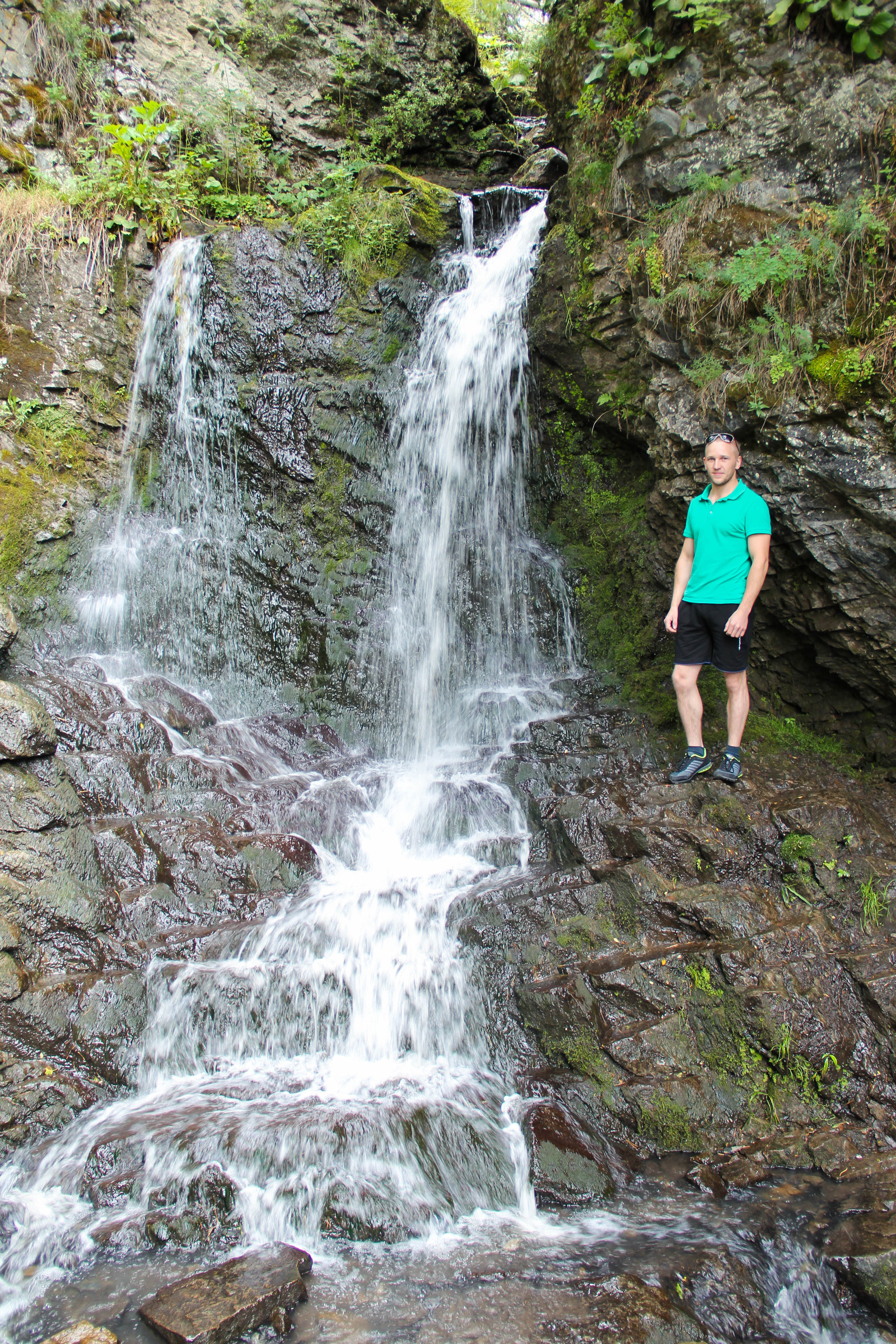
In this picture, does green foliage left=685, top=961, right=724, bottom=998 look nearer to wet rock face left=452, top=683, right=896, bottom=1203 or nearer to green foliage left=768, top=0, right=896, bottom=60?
wet rock face left=452, top=683, right=896, bottom=1203

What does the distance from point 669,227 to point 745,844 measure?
15.0 feet

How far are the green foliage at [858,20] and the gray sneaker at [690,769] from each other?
4.67 metres

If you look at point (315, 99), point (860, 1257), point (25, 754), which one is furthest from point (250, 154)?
point (860, 1257)

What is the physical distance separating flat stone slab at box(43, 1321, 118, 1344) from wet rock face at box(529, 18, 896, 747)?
5.45 m

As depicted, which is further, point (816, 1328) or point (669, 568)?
point (669, 568)

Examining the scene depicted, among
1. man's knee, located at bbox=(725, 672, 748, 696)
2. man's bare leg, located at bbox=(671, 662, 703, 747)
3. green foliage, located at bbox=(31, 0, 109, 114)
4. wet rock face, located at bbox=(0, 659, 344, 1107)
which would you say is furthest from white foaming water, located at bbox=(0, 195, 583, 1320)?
green foliage, located at bbox=(31, 0, 109, 114)

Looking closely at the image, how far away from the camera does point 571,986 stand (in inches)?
176

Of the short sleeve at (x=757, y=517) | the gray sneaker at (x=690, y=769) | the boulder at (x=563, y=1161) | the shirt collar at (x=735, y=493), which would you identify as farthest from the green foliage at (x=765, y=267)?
the boulder at (x=563, y=1161)

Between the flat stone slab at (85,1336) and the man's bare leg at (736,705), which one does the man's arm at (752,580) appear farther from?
the flat stone slab at (85,1336)

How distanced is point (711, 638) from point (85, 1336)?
4.75m

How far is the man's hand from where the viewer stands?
4922mm

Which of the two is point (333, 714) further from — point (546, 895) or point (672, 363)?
point (672, 363)

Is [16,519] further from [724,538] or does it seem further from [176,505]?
[724,538]

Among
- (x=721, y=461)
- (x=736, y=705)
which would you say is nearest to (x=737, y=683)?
(x=736, y=705)
